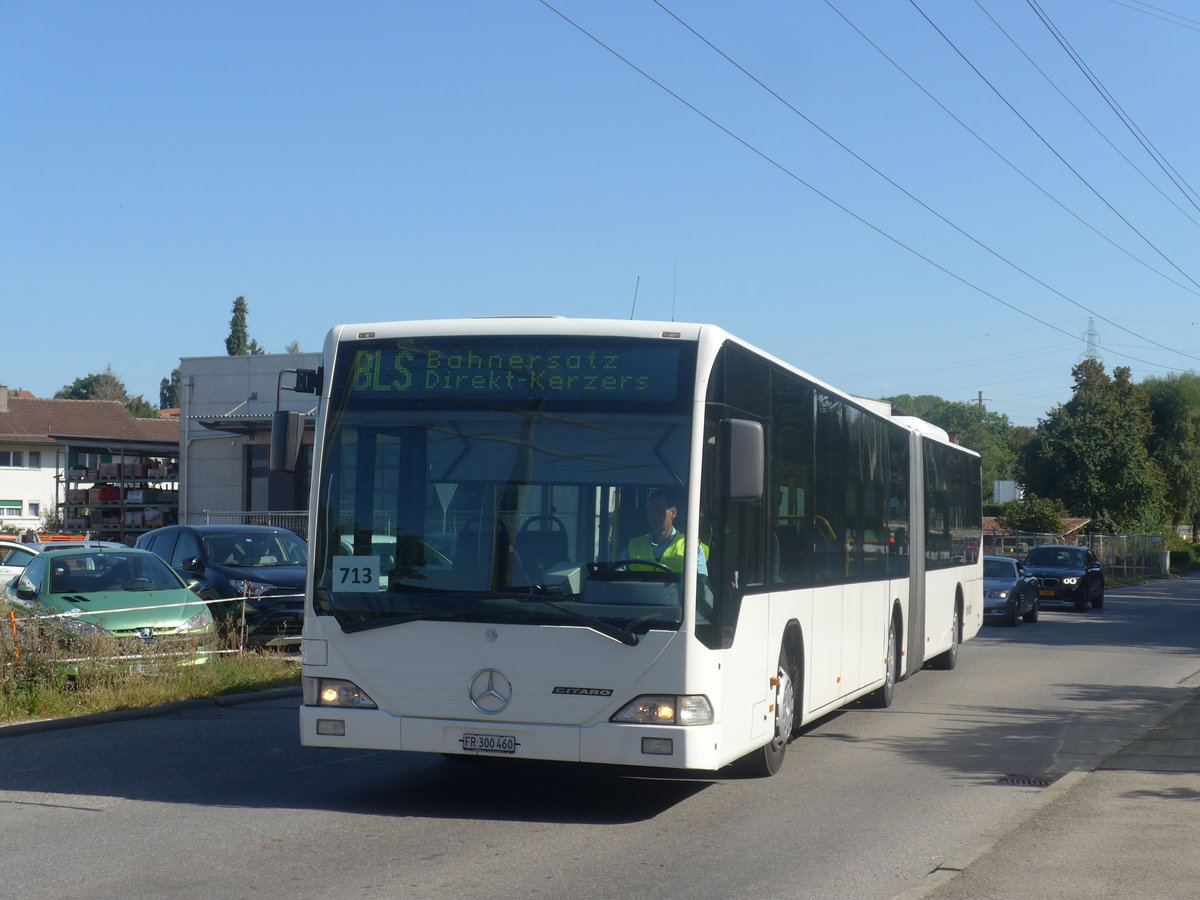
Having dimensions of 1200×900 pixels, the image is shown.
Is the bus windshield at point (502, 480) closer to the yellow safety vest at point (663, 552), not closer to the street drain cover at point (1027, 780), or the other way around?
the yellow safety vest at point (663, 552)

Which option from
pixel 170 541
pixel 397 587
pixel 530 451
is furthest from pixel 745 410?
pixel 170 541

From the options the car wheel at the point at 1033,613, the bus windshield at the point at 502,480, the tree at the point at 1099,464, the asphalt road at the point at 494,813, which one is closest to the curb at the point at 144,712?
the asphalt road at the point at 494,813

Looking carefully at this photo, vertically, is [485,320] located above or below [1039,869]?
above

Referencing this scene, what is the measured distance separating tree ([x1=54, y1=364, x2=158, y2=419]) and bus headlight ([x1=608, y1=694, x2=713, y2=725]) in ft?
429

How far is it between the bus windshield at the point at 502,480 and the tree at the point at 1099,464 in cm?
5830

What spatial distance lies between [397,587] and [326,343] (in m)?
1.72

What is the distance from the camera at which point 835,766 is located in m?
10.7

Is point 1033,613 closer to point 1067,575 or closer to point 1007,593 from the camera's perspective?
point 1007,593

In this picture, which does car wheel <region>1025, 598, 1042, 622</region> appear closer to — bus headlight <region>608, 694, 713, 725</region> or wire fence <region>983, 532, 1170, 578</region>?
wire fence <region>983, 532, 1170, 578</region>

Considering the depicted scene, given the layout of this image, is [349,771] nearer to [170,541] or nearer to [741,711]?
[741,711]

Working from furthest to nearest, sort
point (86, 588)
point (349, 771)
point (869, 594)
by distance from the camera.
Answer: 1. point (86, 588)
2. point (869, 594)
3. point (349, 771)

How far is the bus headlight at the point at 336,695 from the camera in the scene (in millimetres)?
8445

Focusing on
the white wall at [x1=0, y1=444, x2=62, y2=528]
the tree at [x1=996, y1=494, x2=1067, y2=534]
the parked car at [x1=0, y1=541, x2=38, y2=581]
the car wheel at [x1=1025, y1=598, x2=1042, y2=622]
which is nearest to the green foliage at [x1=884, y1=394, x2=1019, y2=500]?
the tree at [x1=996, y1=494, x2=1067, y2=534]

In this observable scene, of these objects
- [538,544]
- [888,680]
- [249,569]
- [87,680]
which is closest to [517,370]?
[538,544]
